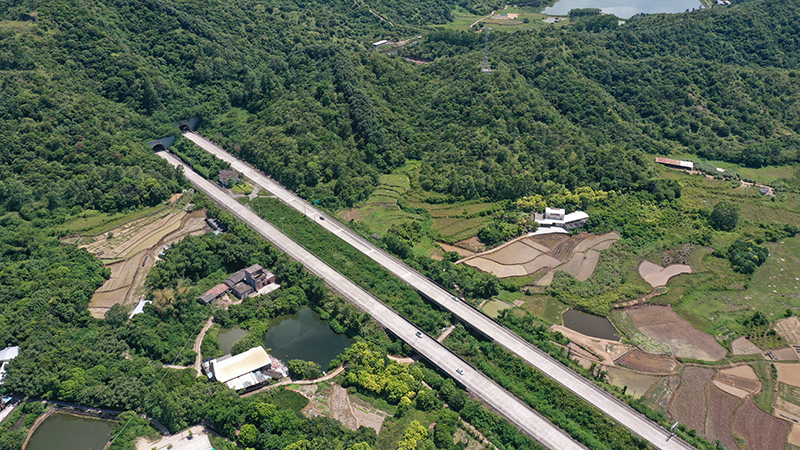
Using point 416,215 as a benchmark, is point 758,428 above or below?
below

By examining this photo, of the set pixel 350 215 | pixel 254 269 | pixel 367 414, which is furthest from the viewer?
pixel 350 215

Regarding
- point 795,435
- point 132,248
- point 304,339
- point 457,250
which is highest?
point 132,248

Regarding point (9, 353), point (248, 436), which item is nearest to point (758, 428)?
point (248, 436)

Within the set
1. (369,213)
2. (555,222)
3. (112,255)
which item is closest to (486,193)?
(555,222)

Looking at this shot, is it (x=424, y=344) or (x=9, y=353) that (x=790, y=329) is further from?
(x=9, y=353)

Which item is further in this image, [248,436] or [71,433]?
[71,433]

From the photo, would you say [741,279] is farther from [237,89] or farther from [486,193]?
[237,89]

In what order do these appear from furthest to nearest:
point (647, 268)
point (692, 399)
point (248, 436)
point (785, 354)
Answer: point (647, 268)
point (785, 354)
point (692, 399)
point (248, 436)
